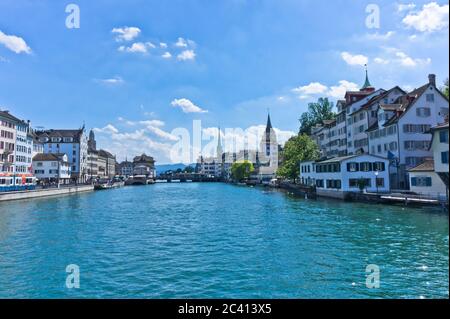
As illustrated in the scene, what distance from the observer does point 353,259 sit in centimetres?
1727

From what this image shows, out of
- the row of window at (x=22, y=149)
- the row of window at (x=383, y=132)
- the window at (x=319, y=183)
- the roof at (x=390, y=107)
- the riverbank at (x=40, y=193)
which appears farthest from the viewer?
the row of window at (x=22, y=149)

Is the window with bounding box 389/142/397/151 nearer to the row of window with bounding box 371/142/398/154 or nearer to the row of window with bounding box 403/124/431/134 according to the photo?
the row of window with bounding box 371/142/398/154

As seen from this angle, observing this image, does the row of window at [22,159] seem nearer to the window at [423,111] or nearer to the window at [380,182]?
the window at [380,182]

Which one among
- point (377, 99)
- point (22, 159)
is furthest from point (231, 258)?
point (22, 159)

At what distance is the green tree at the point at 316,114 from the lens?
106188 mm

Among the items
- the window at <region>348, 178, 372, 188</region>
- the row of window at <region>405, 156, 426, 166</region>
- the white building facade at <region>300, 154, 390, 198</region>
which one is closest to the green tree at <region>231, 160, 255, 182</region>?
the white building facade at <region>300, 154, 390, 198</region>

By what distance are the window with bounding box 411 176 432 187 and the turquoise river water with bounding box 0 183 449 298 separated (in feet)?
35.2

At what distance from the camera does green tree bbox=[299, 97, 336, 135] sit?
348 feet

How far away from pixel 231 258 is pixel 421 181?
33.6 m

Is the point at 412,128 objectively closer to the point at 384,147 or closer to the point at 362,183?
the point at 384,147

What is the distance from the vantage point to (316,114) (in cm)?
10762

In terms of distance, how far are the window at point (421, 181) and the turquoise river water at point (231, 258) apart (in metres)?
10.7

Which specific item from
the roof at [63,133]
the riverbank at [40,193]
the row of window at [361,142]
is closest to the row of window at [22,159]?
the riverbank at [40,193]
